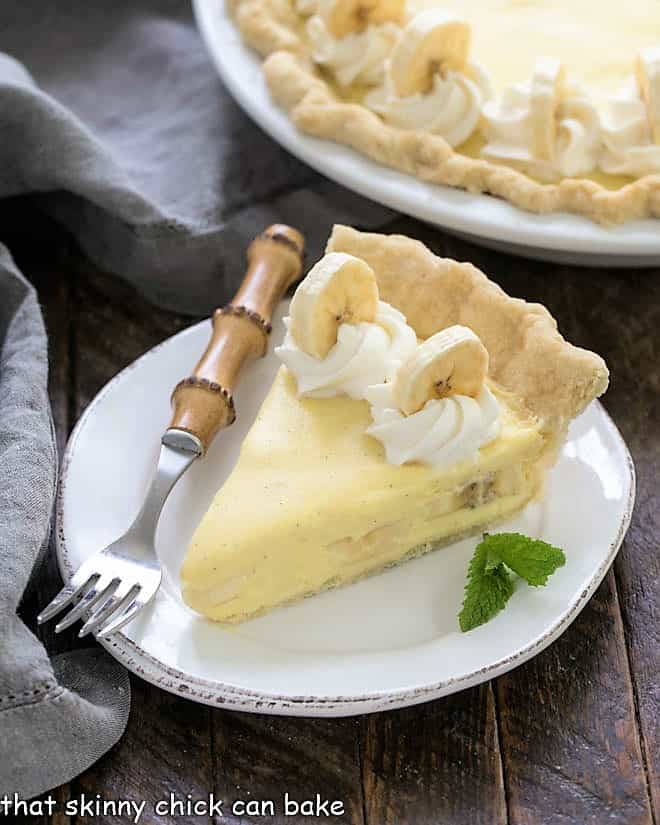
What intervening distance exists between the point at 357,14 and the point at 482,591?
137 centimetres

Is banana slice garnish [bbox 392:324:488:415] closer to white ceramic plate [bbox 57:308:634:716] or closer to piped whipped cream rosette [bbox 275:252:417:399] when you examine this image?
piped whipped cream rosette [bbox 275:252:417:399]

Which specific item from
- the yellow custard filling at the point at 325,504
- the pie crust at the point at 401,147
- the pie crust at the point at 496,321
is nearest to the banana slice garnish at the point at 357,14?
the pie crust at the point at 401,147

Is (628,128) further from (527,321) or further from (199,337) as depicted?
(199,337)

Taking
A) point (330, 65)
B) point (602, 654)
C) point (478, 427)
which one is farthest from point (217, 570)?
point (330, 65)

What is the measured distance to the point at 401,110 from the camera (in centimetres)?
257

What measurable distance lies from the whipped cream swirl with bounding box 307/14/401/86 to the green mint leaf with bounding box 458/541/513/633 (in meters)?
1.19

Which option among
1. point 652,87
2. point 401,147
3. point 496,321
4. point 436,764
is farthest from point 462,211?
point 436,764

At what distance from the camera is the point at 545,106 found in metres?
2.44

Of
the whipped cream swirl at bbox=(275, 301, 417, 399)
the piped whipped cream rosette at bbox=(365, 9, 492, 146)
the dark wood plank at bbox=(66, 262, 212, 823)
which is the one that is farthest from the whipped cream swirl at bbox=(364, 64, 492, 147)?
the dark wood plank at bbox=(66, 262, 212, 823)

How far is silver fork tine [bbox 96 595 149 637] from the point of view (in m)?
1.86

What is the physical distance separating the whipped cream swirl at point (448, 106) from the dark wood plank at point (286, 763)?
1.25 meters

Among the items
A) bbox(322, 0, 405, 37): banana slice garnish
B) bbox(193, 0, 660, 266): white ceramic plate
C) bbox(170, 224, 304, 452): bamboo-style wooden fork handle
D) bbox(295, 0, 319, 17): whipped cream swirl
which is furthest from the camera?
bbox(295, 0, 319, 17): whipped cream swirl

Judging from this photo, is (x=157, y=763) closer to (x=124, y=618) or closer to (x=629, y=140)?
(x=124, y=618)

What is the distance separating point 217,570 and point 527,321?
70 centimetres
